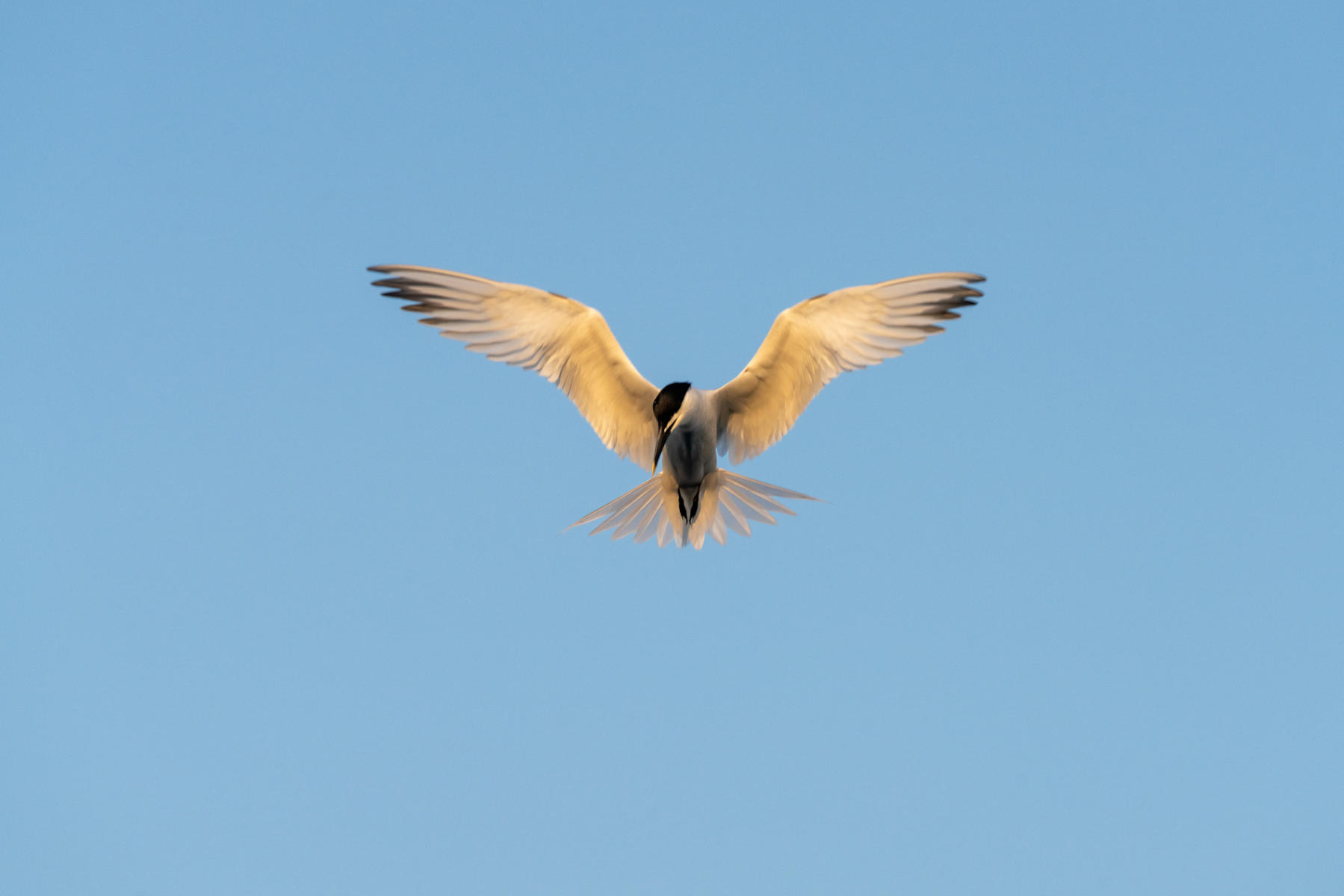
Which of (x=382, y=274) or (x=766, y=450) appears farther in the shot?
(x=766, y=450)

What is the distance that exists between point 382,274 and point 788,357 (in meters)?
3.44

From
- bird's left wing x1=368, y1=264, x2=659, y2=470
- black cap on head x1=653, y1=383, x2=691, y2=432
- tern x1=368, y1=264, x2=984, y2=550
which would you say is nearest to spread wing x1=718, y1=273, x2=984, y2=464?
tern x1=368, y1=264, x2=984, y2=550

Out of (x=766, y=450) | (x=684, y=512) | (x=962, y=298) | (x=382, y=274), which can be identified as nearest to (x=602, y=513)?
(x=684, y=512)

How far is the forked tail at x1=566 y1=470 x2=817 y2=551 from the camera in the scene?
8125 mm

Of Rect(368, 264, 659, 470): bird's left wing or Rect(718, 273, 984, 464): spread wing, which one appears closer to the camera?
Rect(718, 273, 984, 464): spread wing

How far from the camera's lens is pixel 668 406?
7.74 meters

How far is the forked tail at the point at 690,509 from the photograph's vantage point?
8125 millimetres

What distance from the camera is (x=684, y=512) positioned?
831 centimetres

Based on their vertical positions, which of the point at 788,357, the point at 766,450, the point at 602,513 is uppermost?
the point at 788,357

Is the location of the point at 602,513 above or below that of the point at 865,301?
below

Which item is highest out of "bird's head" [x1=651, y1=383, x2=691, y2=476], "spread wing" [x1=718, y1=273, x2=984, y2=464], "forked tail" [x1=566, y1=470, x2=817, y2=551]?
"spread wing" [x1=718, y1=273, x2=984, y2=464]

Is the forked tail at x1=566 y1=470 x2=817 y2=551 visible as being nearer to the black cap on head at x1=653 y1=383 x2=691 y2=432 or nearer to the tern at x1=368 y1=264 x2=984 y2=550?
the tern at x1=368 y1=264 x2=984 y2=550

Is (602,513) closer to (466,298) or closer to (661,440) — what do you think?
(661,440)

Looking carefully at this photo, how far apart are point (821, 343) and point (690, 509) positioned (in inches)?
72.9
